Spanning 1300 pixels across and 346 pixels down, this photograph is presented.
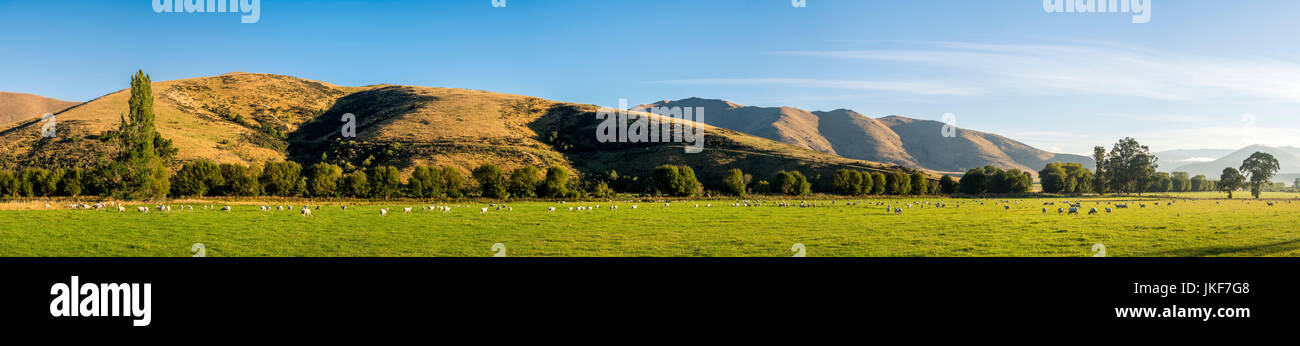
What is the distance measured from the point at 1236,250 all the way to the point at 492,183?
75.7m

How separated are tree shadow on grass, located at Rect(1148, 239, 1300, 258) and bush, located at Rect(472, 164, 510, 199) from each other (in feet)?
237

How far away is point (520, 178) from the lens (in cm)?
8750

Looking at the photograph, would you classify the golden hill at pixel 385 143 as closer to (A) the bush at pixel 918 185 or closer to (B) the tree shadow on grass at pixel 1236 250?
(A) the bush at pixel 918 185

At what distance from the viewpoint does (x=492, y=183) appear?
8481cm

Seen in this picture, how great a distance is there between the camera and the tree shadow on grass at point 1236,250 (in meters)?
20.4

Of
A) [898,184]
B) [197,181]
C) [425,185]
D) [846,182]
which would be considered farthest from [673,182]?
[197,181]

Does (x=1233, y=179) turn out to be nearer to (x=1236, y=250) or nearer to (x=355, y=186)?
(x=1236, y=250)

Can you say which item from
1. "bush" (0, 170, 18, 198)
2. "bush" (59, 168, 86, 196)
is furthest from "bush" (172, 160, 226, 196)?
"bush" (0, 170, 18, 198)

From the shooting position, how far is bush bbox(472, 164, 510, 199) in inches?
3310
